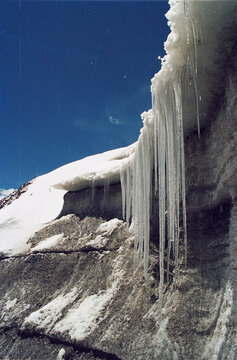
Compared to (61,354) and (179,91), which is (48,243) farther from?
(179,91)

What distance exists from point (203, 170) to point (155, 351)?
284 centimetres

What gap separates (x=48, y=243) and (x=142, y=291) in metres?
3.67

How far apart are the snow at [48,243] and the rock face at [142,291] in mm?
447

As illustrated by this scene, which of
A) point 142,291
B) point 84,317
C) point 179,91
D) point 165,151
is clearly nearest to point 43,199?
point 84,317

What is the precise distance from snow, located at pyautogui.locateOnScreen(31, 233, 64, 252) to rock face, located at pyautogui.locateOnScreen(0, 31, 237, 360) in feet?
1.47

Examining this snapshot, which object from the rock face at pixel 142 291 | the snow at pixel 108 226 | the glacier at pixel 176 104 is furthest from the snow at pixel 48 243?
the glacier at pixel 176 104

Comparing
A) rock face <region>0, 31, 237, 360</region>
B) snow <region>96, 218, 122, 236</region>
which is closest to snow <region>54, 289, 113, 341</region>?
rock face <region>0, 31, 237, 360</region>

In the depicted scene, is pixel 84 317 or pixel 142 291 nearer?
pixel 142 291

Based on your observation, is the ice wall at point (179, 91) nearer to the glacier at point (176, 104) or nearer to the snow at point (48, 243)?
the glacier at point (176, 104)

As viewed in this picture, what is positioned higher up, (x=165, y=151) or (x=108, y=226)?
(x=165, y=151)

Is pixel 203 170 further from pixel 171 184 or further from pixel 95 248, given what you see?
pixel 95 248

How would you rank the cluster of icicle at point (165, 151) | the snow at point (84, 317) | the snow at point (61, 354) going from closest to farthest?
the cluster of icicle at point (165, 151) → the snow at point (61, 354) → the snow at point (84, 317)

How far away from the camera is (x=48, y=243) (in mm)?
7375

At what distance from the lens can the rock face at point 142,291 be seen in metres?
3.57
